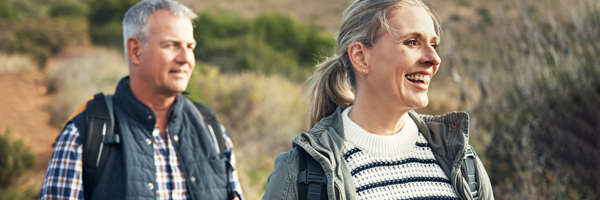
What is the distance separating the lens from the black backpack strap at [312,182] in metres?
1.35

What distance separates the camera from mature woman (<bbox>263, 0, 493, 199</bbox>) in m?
1.41

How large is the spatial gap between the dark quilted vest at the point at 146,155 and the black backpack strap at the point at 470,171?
134 cm

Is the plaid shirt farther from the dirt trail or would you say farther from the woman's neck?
the dirt trail

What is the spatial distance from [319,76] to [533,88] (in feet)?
15.5

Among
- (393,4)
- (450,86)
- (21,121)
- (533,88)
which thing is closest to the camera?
(393,4)

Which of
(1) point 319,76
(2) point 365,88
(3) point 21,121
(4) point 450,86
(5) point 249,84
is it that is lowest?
(2) point 365,88

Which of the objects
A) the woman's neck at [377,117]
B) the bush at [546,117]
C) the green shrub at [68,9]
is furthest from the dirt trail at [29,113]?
the green shrub at [68,9]

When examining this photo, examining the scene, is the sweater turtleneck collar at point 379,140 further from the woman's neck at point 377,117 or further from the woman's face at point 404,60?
the woman's face at point 404,60

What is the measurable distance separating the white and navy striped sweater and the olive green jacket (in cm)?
4

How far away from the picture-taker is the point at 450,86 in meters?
21.3

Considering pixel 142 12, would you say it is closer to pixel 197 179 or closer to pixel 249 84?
pixel 197 179

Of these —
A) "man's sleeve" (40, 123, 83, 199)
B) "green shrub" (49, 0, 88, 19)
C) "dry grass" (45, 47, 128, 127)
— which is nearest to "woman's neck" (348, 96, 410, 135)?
"man's sleeve" (40, 123, 83, 199)

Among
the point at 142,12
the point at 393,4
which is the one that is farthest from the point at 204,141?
the point at 393,4

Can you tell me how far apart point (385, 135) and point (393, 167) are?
139 mm
